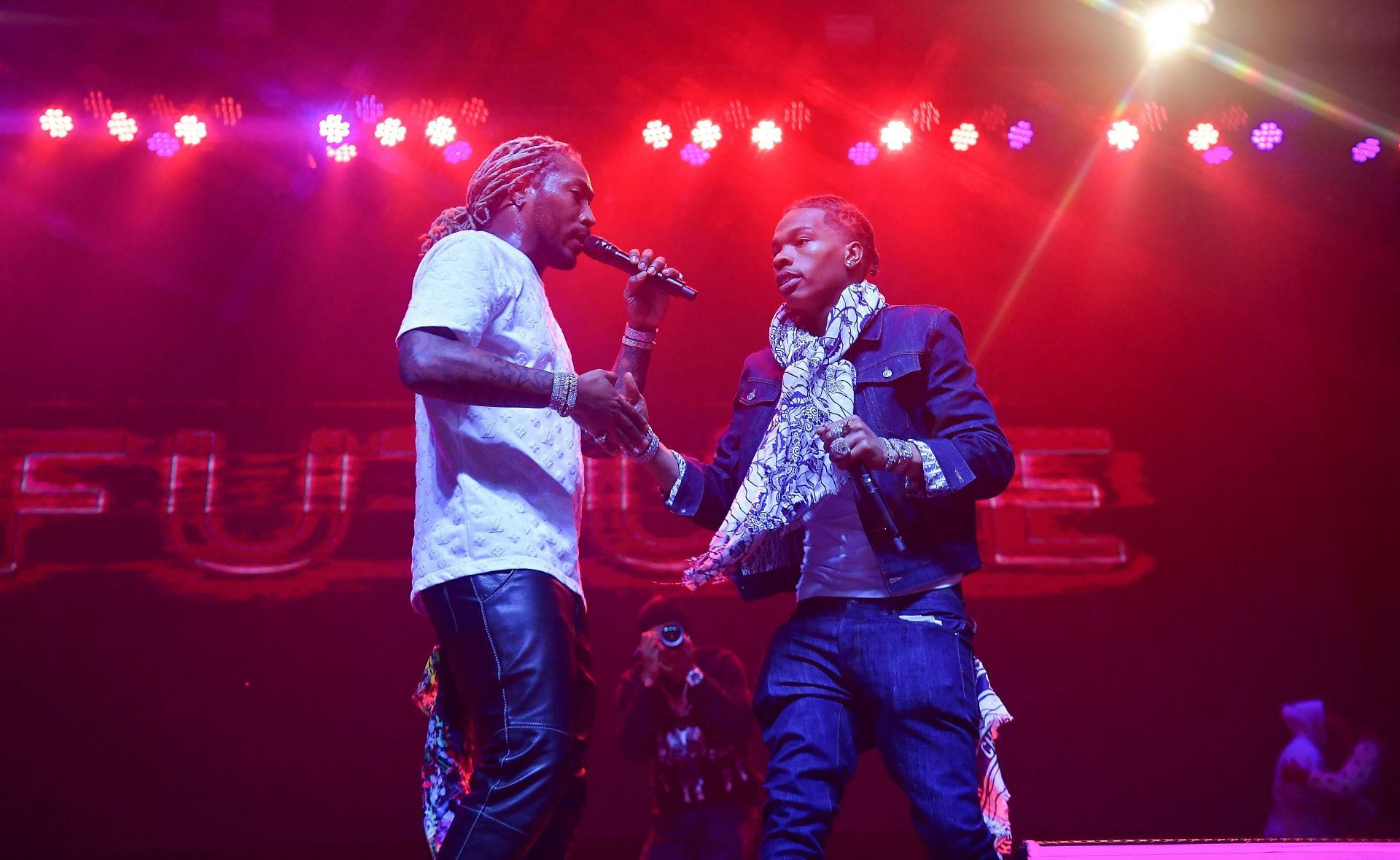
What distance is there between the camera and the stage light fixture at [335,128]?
16.4 ft

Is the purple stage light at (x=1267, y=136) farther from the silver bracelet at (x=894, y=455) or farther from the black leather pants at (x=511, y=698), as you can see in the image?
the black leather pants at (x=511, y=698)

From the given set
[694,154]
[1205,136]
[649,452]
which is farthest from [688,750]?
[1205,136]

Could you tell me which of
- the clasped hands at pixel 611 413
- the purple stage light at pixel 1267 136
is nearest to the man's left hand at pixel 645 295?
the clasped hands at pixel 611 413

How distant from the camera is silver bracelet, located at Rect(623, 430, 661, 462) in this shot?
6.51ft

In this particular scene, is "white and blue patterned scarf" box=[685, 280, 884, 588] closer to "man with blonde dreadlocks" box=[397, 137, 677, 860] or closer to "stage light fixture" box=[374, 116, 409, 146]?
"man with blonde dreadlocks" box=[397, 137, 677, 860]

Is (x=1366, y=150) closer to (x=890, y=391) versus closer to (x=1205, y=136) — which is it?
(x=1205, y=136)

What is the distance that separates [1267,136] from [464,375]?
527 cm

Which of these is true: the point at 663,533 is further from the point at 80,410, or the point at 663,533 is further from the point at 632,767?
the point at 80,410

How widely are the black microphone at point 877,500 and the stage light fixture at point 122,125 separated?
474 cm

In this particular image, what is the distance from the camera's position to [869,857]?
183 inches

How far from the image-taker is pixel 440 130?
5.09 metres

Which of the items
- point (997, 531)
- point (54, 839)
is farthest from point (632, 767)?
point (54, 839)

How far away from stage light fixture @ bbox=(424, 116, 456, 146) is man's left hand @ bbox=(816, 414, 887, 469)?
3986 millimetres

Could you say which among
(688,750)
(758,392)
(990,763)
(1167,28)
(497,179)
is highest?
(1167,28)
